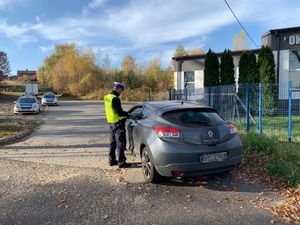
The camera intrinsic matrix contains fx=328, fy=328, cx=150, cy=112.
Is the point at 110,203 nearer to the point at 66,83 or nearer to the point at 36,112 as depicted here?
the point at 36,112

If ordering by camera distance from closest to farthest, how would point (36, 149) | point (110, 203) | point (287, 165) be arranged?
1. point (110, 203)
2. point (287, 165)
3. point (36, 149)

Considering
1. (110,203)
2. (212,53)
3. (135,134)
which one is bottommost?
(110,203)

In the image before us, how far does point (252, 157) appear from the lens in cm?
789

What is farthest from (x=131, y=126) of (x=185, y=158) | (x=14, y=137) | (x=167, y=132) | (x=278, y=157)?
(x=14, y=137)

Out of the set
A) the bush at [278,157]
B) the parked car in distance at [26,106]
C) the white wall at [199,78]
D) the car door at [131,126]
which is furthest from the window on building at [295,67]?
the parked car in distance at [26,106]

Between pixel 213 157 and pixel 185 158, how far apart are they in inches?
20.5

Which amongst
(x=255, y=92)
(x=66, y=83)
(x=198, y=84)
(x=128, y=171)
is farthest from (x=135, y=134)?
(x=66, y=83)

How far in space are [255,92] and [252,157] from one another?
7.92 meters

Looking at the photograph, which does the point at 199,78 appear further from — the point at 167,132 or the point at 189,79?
the point at 167,132

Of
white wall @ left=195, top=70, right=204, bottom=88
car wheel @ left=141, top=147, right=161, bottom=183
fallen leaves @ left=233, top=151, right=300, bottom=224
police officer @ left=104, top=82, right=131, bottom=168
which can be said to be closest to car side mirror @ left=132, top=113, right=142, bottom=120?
police officer @ left=104, top=82, right=131, bottom=168

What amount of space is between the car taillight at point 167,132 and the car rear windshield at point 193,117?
20cm

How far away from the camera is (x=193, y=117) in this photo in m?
6.02

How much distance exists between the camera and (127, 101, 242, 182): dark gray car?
5.54m

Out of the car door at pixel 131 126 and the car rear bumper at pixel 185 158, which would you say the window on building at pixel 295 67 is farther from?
the car rear bumper at pixel 185 158
